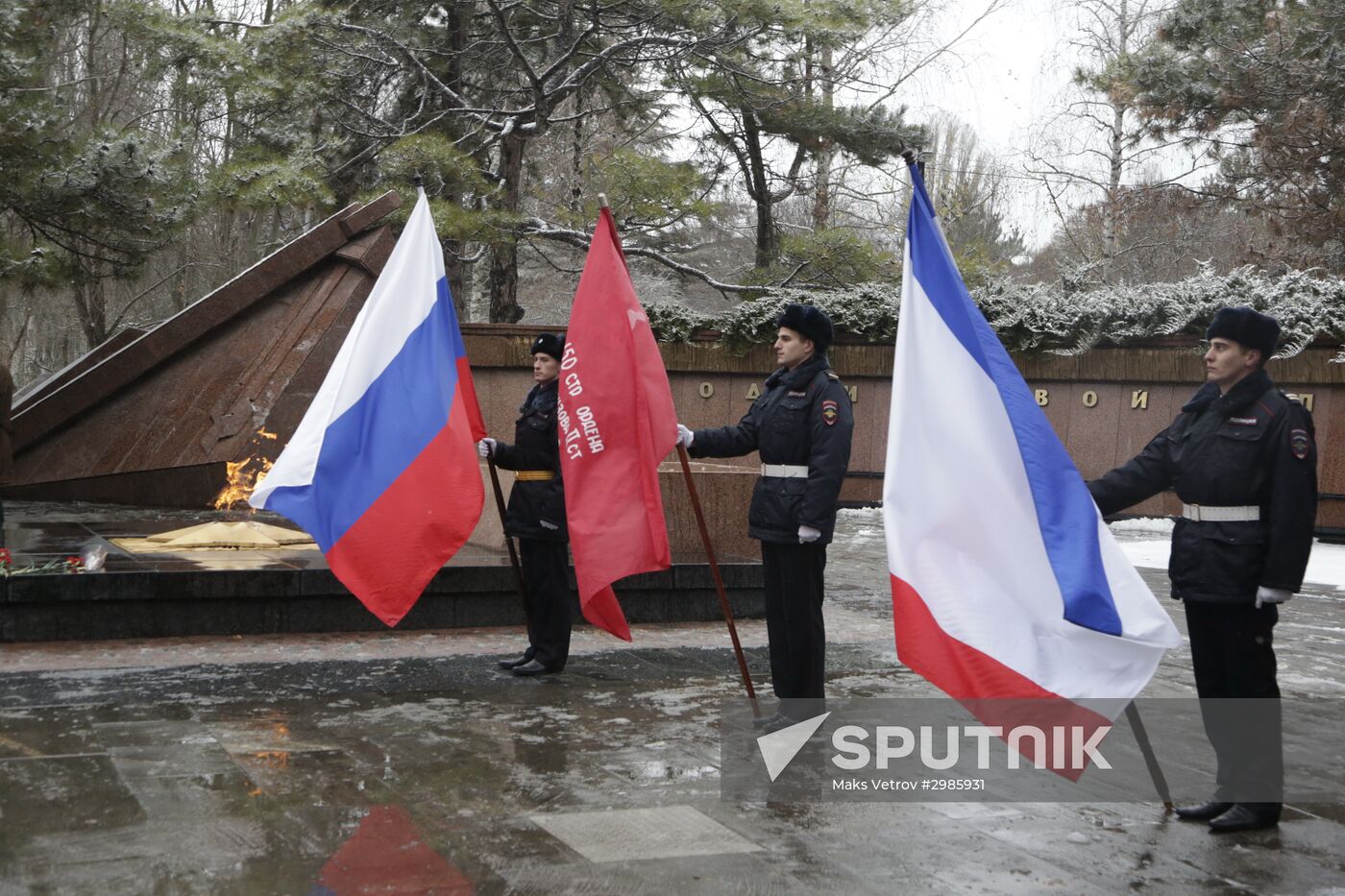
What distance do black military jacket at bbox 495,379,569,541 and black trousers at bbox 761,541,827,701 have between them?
1.35 m

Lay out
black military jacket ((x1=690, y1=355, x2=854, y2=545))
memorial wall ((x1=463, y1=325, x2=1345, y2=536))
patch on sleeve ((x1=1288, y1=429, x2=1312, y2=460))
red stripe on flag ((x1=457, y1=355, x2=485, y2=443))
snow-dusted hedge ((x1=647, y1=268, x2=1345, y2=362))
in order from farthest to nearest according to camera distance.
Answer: snow-dusted hedge ((x1=647, y1=268, x2=1345, y2=362))
memorial wall ((x1=463, y1=325, x2=1345, y2=536))
red stripe on flag ((x1=457, y1=355, x2=485, y2=443))
black military jacket ((x1=690, y1=355, x2=854, y2=545))
patch on sleeve ((x1=1288, y1=429, x2=1312, y2=460))

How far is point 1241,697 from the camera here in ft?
14.5

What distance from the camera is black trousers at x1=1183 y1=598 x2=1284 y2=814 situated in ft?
14.2

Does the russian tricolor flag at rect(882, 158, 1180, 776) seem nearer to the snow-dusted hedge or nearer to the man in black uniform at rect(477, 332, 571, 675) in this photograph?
the man in black uniform at rect(477, 332, 571, 675)

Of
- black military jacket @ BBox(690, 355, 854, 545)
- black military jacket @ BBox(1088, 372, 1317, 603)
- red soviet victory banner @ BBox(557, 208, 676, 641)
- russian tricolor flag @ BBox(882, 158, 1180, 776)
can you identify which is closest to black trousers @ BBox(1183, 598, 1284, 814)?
black military jacket @ BBox(1088, 372, 1317, 603)

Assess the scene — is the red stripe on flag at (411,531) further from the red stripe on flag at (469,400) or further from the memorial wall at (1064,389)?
the memorial wall at (1064,389)

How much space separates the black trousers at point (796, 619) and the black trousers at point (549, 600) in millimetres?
1359

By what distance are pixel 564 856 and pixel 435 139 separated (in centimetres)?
1230

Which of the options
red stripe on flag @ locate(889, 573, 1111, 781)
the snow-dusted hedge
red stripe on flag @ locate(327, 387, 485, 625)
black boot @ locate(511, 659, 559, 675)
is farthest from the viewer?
the snow-dusted hedge

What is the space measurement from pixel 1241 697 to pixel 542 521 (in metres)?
3.32

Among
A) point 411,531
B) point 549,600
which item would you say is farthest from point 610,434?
point 549,600

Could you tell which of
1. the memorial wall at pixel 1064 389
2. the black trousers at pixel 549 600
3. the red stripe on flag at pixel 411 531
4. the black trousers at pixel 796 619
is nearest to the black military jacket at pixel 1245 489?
the black trousers at pixel 796 619

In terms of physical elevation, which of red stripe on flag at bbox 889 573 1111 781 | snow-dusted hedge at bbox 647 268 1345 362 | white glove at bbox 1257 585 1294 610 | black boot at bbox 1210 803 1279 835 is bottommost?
black boot at bbox 1210 803 1279 835

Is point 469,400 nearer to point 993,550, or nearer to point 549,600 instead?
point 549,600
